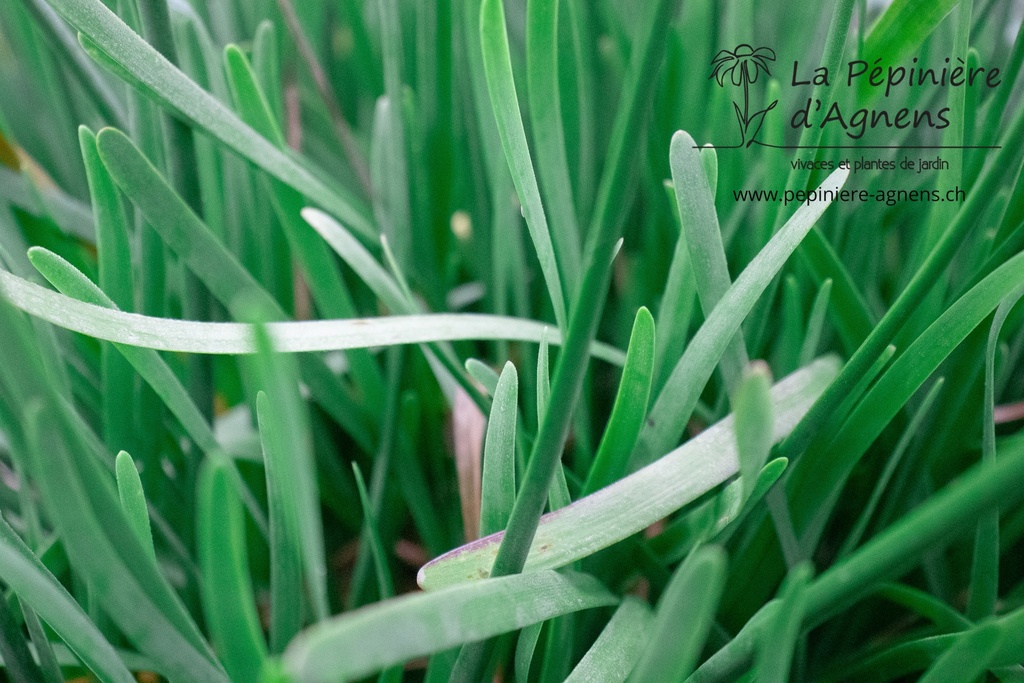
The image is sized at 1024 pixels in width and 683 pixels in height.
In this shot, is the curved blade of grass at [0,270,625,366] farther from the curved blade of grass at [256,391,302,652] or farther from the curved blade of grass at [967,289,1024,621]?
the curved blade of grass at [967,289,1024,621]

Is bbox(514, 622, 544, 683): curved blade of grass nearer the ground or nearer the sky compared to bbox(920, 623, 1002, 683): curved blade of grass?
nearer the ground

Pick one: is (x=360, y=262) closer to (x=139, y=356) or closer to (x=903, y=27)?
(x=139, y=356)

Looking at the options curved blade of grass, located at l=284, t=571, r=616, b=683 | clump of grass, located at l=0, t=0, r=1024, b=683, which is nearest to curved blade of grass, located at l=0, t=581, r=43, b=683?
clump of grass, located at l=0, t=0, r=1024, b=683

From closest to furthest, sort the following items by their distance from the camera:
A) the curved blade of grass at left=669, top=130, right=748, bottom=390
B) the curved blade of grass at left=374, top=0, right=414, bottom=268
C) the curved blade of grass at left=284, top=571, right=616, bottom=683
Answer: the curved blade of grass at left=284, top=571, right=616, bottom=683
the curved blade of grass at left=669, top=130, right=748, bottom=390
the curved blade of grass at left=374, top=0, right=414, bottom=268

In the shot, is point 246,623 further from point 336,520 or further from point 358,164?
point 358,164

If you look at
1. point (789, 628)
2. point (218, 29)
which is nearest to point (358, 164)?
point (218, 29)

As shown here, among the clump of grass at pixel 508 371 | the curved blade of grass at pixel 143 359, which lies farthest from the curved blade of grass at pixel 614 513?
the curved blade of grass at pixel 143 359
